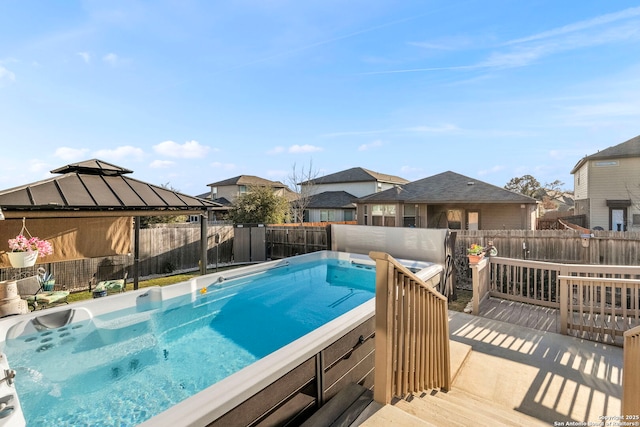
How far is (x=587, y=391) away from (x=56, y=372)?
21.4 feet

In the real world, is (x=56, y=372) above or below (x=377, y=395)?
below

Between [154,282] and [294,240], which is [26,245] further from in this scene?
[294,240]

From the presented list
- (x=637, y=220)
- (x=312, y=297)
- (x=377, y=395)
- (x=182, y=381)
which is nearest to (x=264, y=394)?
(x=377, y=395)

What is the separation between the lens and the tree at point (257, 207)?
16016mm

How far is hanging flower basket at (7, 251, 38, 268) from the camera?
479 centimetres

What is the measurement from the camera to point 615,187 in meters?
16.0

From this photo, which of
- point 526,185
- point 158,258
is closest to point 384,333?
point 158,258

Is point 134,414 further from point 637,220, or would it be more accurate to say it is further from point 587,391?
point 637,220

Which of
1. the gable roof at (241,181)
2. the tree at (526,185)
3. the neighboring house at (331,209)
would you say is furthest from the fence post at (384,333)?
the tree at (526,185)

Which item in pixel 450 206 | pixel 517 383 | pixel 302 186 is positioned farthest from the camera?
pixel 302 186

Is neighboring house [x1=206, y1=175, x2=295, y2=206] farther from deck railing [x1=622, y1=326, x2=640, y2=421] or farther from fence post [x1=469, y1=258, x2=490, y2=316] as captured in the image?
deck railing [x1=622, y1=326, x2=640, y2=421]

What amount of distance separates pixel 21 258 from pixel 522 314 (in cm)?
857

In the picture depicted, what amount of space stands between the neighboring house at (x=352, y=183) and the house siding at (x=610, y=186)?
13.0m

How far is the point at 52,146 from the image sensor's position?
1134 centimetres
